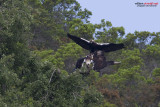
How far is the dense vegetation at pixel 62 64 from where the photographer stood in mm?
15969

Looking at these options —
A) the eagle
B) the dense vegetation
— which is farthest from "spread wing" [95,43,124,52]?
the dense vegetation

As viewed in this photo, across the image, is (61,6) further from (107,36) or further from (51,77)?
(51,77)

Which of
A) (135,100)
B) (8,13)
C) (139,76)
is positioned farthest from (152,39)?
(8,13)

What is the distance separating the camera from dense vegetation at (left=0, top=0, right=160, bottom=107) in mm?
15969

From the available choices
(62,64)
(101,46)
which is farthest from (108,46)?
(62,64)

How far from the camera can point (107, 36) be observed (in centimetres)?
3762

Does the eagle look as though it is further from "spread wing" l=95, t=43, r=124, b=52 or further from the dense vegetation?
the dense vegetation

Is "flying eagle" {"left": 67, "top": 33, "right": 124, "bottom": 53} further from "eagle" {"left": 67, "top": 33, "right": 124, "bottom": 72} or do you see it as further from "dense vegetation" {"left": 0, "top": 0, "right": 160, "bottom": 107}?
"dense vegetation" {"left": 0, "top": 0, "right": 160, "bottom": 107}

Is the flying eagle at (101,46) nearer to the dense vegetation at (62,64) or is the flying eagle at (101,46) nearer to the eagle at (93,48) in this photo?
the eagle at (93,48)

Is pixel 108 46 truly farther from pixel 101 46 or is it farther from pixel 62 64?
pixel 62 64

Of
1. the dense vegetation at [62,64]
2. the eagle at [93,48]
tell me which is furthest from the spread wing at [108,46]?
the dense vegetation at [62,64]

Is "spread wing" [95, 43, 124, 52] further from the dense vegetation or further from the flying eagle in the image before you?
the dense vegetation

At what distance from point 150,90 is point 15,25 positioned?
13174 mm

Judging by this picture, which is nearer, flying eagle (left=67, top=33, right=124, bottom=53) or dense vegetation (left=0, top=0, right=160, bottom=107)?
dense vegetation (left=0, top=0, right=160, bottom=107)
